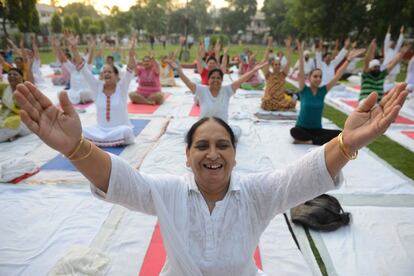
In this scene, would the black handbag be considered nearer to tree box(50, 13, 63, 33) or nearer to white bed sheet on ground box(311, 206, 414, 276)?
white bed sheet on ground box(311, 206, 414, 276)

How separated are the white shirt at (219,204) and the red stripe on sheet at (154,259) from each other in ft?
3.20

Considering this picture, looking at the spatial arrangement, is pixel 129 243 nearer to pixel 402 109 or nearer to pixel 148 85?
pixel 148 85

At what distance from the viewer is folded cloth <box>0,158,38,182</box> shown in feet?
12.5

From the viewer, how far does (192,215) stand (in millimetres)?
1477

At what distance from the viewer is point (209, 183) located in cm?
153

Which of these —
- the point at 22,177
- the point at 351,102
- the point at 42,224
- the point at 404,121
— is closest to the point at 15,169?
the point at 22,177

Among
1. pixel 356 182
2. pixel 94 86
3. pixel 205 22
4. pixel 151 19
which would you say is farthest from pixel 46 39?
pixel 356 182

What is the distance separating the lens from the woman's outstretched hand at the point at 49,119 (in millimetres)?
1288

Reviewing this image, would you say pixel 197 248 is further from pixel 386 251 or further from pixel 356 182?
pixel 356 182

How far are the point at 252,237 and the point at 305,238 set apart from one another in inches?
62.4

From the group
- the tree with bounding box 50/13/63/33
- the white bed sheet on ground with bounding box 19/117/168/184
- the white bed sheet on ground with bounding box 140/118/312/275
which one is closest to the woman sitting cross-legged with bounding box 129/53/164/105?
the white bed sheet on ground with bounding box 19/117/168/184

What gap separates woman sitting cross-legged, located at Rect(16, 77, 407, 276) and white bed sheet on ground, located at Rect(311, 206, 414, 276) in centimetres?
138

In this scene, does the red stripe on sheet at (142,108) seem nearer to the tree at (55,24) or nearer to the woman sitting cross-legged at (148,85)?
the woman sitting cross-legged at (148,85)

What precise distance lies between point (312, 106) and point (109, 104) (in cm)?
324
